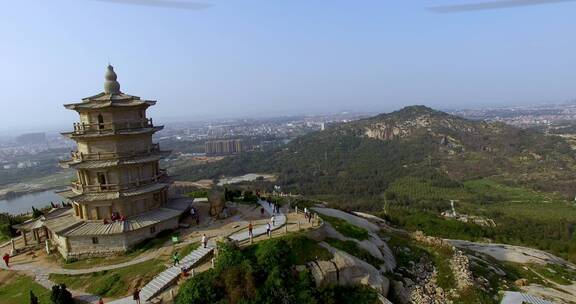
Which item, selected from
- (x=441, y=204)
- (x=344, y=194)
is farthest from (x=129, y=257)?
(x=344, y=194)

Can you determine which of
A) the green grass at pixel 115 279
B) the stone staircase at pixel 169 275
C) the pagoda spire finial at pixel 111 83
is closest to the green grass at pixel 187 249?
the stone staircase at pixel 169 275

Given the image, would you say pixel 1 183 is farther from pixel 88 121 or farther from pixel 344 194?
pixel 88 121

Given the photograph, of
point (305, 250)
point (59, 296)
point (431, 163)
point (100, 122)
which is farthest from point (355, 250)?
point (431, 163)

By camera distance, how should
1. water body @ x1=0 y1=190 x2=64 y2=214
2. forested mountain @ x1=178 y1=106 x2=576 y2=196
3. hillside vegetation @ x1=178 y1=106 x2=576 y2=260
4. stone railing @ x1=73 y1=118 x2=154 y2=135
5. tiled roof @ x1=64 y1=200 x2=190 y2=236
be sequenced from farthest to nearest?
forested mountain @ x1=178 y1=106 x2=576 y2=196 < water body @ x1=0 y1=190 x2=64 y2=214 < hillside vegetation @ x1=178 y1=106 x2=576 y2=260 < stone railing @ x1=73 y1=118 x2=154 y2=135 < tiled roof @ x1=64 y1=200 x2=190 y2=236

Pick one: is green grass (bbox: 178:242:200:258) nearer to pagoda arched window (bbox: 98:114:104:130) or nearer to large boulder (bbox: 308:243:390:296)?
large boulder (bbox: 308:243:390:296)

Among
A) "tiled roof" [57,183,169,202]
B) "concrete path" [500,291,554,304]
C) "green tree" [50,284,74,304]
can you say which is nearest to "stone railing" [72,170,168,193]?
"tiled roof" [57,183,169,202]

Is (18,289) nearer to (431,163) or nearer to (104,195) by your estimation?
(104,195)
